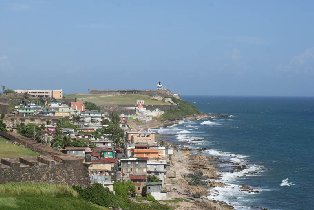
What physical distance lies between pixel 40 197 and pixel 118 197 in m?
11.8

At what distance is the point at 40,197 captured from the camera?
33.7m

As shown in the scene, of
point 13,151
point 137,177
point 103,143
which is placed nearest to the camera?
point 13,151

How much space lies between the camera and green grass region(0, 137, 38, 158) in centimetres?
4248

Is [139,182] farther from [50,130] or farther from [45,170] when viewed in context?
[50,130]

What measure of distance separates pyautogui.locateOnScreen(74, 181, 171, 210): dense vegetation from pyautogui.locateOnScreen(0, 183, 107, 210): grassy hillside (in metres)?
1.16

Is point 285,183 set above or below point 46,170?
below

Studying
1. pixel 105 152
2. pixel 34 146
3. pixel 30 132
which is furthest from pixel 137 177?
pixel 30 132

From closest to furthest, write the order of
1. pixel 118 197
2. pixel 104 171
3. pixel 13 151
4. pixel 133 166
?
pixel 13 151 < pixel 118 197 < pixel 104 171 < pixel 133 166

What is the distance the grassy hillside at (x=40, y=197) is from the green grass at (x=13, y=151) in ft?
23.2

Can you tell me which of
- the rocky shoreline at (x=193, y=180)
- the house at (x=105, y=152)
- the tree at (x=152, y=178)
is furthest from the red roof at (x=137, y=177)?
the house at (x=105, y=152)

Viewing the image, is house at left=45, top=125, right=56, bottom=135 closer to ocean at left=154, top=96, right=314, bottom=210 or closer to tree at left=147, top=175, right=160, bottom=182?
tree at left=147, top=175, right=160, bottom=182

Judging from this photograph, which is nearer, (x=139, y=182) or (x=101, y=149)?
(x=139, y=182)

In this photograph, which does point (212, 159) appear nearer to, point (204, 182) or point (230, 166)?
point (230, 166)

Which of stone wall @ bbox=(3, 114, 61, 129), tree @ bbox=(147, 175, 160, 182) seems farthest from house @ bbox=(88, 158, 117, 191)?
stone wall @ bbox=(3, 114, 61, 129)
